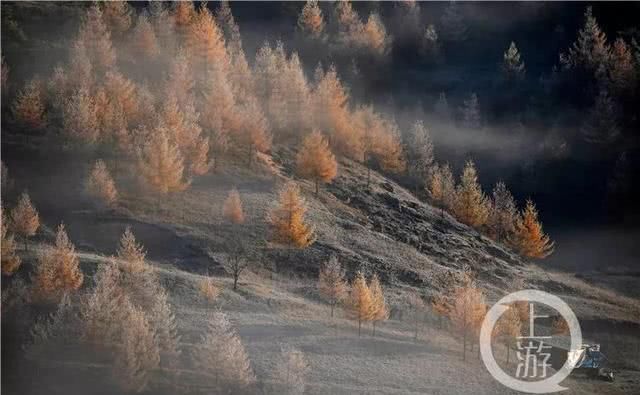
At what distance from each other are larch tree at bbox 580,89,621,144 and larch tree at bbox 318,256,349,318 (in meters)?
40.5

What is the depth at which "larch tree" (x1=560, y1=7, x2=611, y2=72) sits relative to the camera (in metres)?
80.1

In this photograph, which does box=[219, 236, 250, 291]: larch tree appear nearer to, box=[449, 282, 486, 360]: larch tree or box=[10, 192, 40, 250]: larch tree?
box=[10, 192, 40, 250]: larch tree

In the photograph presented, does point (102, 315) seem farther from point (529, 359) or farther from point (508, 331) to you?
point (529, 359)

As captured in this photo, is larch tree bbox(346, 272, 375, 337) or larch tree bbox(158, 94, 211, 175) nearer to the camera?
larch tree bbox(346, 272, 375, 337)

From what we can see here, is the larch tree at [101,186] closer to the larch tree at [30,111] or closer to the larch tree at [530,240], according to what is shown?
the larch tree at [30,111]

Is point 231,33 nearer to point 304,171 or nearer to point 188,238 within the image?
point 304,171

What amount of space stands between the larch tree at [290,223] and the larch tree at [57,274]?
50.0ft

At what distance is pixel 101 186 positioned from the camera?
51.3 meters

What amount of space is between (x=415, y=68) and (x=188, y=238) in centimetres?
5480

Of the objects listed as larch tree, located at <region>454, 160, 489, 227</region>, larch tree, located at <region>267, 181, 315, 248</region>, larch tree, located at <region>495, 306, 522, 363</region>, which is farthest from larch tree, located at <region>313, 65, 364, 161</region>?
larch tree, located at <region>495, 306, 522, 363</region>

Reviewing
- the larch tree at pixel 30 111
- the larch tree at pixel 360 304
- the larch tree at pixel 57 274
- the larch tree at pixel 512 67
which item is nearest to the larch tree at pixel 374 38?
the larch tree at pixel 512 67

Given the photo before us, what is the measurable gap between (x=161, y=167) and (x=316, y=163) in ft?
47.5

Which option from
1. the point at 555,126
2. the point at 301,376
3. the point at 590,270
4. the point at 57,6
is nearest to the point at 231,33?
the point at 57,6

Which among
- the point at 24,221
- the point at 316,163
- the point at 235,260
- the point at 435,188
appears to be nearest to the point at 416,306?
the point at 235,260
